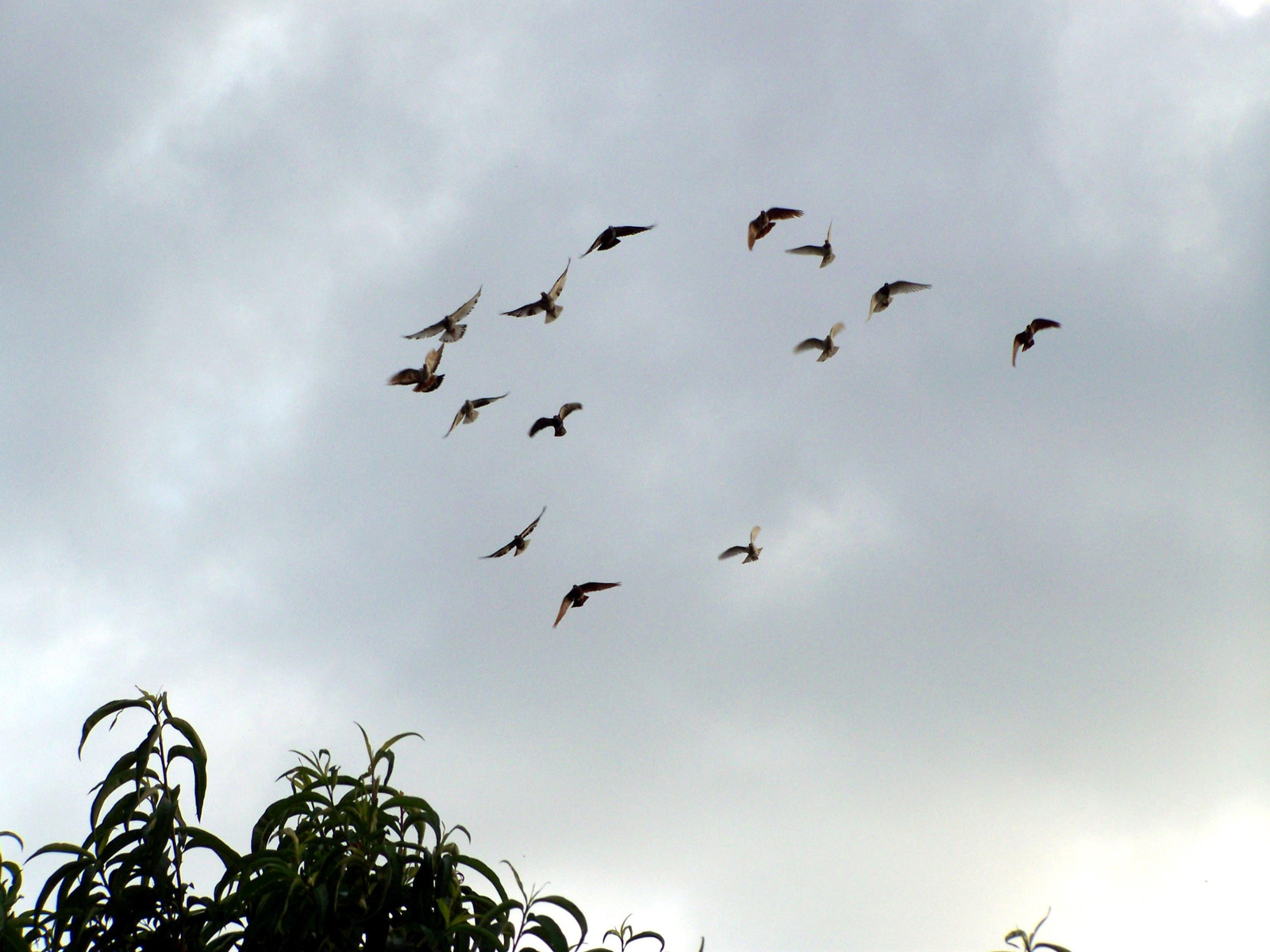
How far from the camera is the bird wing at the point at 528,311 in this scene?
46.0 feet

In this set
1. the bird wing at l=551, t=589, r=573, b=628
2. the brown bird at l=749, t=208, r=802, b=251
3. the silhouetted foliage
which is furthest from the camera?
the brown bird at l=749, t=208, r=802, b=251

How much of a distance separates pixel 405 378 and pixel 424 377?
0.96 feet

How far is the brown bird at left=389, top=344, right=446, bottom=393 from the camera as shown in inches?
491

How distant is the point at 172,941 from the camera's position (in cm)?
430

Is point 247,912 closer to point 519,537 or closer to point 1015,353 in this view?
point 519,537

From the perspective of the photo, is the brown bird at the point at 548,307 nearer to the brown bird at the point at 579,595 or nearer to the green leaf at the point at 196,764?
the brown bird at the point at 579,595

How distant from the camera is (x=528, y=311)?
556 inches

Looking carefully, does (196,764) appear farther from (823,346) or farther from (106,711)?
(823,346)

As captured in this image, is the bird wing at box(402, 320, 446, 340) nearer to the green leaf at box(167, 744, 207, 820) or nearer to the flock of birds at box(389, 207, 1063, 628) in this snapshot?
the flock of birds at box(389, 207, 1063, 628)

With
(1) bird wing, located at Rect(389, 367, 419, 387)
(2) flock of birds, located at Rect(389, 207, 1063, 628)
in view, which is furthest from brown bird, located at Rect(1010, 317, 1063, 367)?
(1) bird wing, located at Rect(389, 367, 419, 387)

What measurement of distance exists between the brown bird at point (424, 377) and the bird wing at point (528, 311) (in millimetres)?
1314

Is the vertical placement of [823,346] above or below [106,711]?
above

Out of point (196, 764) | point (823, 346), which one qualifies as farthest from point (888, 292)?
point (196, 764)

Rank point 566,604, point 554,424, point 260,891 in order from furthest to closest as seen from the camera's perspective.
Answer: point 554,424 < point 566,604 < point 260,891
